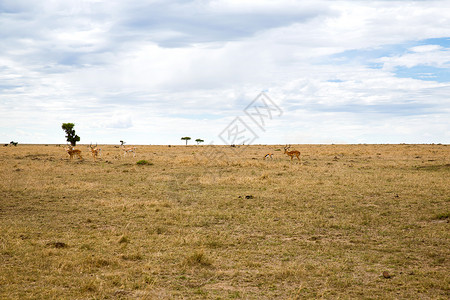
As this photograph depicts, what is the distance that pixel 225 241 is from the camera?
970 centimetres

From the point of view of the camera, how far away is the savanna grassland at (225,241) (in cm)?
685

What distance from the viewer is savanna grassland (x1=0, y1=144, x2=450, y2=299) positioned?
6.85 m

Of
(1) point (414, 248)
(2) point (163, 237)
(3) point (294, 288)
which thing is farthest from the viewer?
(2) point (163, 237)

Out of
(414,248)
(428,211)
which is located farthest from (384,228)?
(428,211)

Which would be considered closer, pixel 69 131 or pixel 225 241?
pixel 225 241

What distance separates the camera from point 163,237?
10062mm

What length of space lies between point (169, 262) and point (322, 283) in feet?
10.6

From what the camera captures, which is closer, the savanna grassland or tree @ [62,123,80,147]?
the savanna grassland

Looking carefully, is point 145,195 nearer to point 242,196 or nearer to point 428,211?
point 242,196

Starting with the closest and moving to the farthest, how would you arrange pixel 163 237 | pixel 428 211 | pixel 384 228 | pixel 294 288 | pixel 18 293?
pixel 18 293, pixel 294 288, pixel 163 237, pixel 384 228, pixel 428 211

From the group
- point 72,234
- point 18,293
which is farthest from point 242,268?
point 72,234

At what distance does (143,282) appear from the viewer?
6.96 meters

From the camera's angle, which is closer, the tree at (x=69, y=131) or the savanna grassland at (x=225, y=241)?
the savanna grassland at (x=225, y=241)

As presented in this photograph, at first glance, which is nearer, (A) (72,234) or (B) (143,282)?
(B) (143,282)
